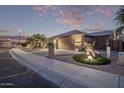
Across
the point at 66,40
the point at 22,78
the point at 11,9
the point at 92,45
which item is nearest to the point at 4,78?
the point at 22,78

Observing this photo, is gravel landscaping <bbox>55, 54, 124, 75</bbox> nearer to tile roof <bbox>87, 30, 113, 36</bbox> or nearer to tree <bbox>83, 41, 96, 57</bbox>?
tree <bbox>83, 41, 96, 57</bbox>

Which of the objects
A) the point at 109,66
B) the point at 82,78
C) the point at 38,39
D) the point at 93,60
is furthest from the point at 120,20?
the point at 38,39

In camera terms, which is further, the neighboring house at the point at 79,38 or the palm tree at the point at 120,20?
the neighboring house at the point at 79,38

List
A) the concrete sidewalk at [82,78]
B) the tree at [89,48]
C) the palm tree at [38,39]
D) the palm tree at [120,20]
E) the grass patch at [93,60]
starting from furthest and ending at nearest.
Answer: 1. the grass patch at [93,60]
2. the tree at [89,48]
3. the palm tree at [38,39]
4. the palm tree at [120,20]
5. the concrete sidewalk at [82,78]

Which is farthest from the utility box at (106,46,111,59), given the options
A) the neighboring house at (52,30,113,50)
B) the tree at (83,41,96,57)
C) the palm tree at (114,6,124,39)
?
the palm tree at (114,6,124,39)

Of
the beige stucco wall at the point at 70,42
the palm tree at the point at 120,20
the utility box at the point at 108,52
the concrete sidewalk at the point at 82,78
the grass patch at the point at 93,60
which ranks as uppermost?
the palm tree at the point at 120,20

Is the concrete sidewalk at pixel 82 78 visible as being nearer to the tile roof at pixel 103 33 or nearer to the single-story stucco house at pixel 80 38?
the single-story stucco house at pixel 80 38

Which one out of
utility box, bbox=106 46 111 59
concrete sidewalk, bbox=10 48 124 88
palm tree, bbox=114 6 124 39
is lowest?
concrete sidewalk, bbox=10 48 124 88

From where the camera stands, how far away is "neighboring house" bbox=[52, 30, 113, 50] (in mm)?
7961

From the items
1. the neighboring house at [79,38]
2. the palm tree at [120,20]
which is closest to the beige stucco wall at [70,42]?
the neighboring house at [79,38]

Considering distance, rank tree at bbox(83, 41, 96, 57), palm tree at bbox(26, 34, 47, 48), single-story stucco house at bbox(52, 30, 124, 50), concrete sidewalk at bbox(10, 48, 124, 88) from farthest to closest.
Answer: tree at bbox(83, 41, 96, 57)
palm tree at bbox(26, 34, 47, 48)
single-story stucco house at bbox(52, 30, 124, 50)
concrete sidewalk at bbox(10, 48, 124, 88)

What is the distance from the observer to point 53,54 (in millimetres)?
10578

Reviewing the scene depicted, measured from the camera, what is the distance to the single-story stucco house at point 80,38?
7935 mm
